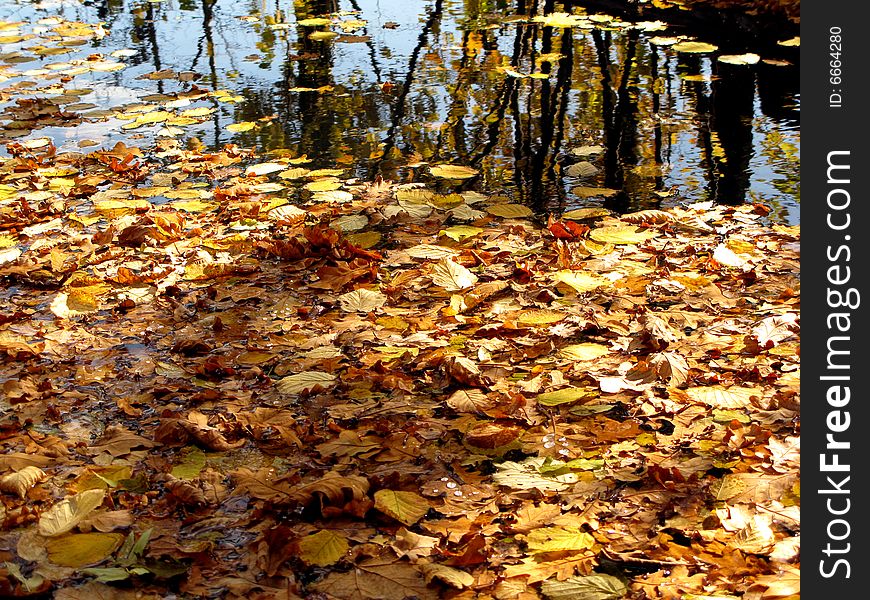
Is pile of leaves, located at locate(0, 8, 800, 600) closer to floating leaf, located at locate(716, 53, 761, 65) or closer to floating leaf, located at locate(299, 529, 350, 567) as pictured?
floating leaf, located at locate(299, 529, 350, 567)

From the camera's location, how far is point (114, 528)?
6.21 feet

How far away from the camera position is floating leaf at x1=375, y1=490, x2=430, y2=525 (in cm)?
190

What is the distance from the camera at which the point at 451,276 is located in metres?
3.05

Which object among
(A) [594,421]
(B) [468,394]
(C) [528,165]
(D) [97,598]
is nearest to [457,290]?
(B) [468,394]

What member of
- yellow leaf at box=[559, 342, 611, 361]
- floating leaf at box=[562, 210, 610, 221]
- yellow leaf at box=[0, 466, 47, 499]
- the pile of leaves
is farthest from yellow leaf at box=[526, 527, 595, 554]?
floating leaf at box=[562, 210, 610, 221]

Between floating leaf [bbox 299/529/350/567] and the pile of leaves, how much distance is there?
0.03ft

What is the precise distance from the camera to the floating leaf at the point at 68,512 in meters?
1.89

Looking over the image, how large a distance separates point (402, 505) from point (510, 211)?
198 cm

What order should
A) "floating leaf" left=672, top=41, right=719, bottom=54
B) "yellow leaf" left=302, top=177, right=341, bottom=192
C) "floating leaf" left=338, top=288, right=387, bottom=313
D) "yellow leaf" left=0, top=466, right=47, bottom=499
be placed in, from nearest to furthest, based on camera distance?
"yellow leaf" left=0, top=466, right=47, bottom=499 → "floating leaf" left=338, top=288, right=387, bottom=313 → "yellow leaf" left=302, top=177, right=341, bottom=192 → "floating leaf" left=672, top=41, right=719, bottom=54

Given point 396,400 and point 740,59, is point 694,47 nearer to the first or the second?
point 740,59

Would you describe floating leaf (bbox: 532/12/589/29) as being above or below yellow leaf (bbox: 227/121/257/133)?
above

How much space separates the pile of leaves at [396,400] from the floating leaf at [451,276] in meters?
0.01

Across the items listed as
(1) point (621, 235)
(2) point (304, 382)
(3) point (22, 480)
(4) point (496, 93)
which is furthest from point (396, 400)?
(4) point (496, 93)

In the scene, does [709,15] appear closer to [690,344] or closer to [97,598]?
[690,344]
